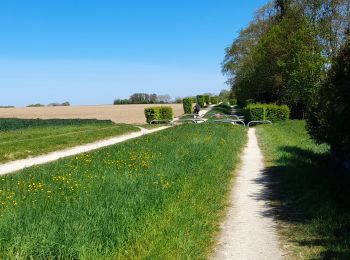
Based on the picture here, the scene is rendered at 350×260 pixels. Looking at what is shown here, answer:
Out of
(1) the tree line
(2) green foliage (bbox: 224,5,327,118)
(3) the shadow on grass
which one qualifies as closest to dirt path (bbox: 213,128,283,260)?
(3) the shadow on grass

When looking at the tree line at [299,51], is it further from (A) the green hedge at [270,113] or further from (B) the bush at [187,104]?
(B) the bush at [187,104]

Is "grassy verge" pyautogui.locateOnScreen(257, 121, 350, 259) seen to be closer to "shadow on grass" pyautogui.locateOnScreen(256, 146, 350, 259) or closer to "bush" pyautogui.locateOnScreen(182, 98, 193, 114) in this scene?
"shadow on grass" pyautogui.locateOnScreen(256, 146, 350, 259)

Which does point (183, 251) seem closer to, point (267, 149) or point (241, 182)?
point (241, 182)

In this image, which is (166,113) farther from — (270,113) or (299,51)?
(299,51)

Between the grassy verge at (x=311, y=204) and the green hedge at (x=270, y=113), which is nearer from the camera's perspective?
the grassy verge at (x=311, y=204)

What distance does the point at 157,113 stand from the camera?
1623 inches

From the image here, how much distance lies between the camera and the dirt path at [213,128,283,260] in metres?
5.71

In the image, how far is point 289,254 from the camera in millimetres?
5613

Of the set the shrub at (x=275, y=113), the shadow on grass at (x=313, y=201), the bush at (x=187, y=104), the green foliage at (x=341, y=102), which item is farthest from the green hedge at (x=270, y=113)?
the green foliage at (x=341, y=102)

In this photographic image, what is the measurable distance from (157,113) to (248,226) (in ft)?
113

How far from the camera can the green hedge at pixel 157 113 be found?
135ft

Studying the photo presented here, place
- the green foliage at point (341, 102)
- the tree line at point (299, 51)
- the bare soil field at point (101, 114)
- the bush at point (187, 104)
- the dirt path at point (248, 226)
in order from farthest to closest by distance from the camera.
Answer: the bare soil field at point (101, 114) < the bush at point (187, 104) < the tree line at point (299, 51) < the green foliage at point (341, 102) < the dirt path at point (248, 226)

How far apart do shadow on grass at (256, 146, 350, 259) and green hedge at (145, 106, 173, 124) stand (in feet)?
91.7

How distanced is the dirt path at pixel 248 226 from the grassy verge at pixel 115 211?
9.5 inches
